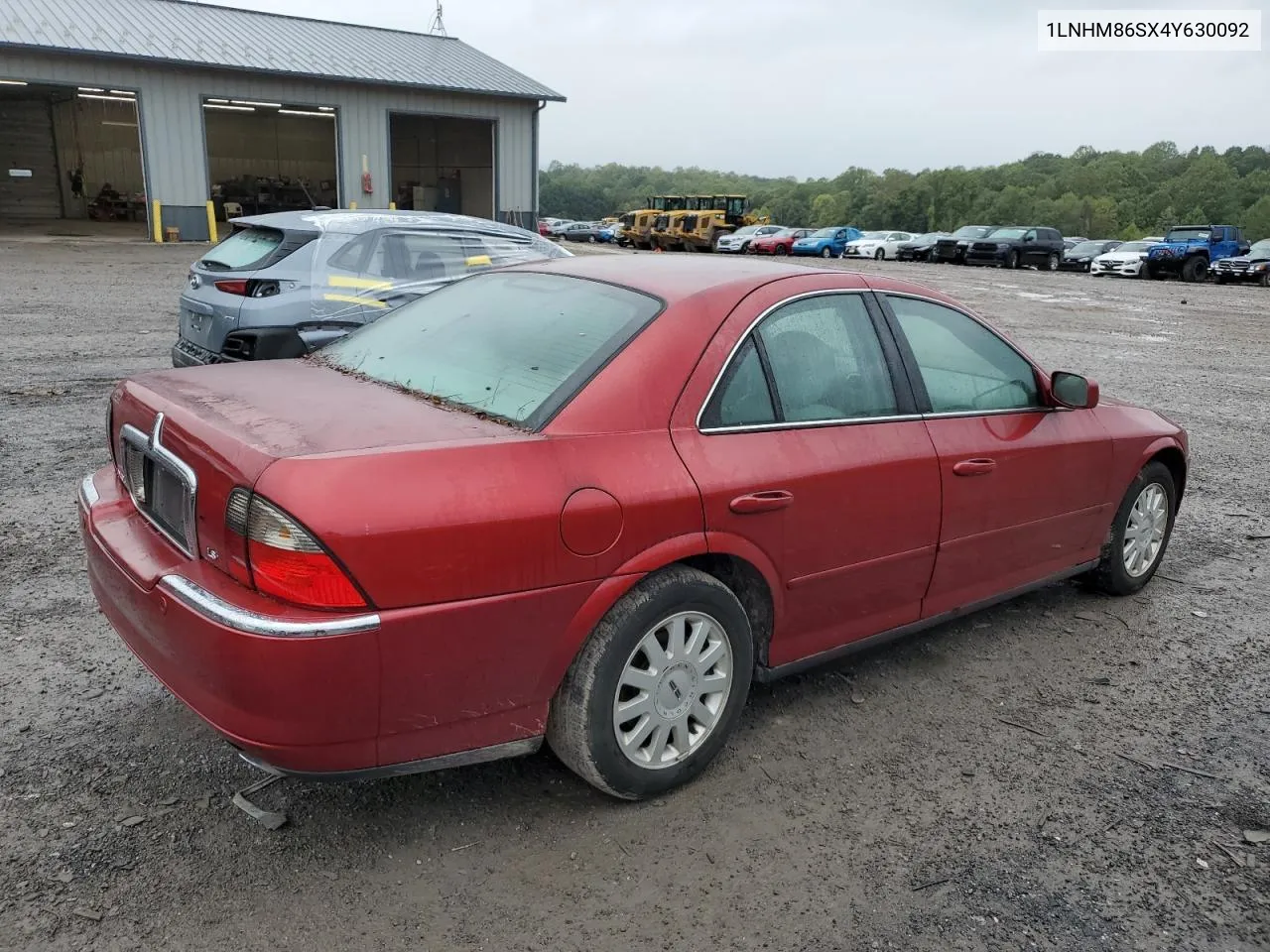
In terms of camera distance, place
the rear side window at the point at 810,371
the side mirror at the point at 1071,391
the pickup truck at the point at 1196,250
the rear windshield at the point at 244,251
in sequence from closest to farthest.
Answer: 1. the rear side window at the point at 810,371
2. the side mirror at the point at 1071,391
3. the rear windshield at the point at 244,251
4. the pickup truck at the point at 1196,250

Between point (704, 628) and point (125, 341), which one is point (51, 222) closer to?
point (125, 341)

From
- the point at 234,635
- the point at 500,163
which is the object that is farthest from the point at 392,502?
the point at 500,163

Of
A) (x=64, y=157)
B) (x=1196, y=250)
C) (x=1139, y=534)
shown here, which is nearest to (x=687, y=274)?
(x=1139, y=534)

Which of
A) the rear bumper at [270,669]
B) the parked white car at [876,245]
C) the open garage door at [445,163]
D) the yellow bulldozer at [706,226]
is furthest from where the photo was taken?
the yellow bulldozer at [706,226]

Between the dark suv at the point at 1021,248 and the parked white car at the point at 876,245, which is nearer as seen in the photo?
the dark suv at the point at 1021,248

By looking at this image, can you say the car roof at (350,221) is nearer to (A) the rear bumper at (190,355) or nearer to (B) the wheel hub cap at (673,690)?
(A) the rear bumper at (190,355)

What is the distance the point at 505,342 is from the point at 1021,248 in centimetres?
3684

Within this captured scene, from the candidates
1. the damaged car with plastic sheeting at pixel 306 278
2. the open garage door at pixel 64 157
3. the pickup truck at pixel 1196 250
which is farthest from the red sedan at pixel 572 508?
the open garage door at pixel 64 157

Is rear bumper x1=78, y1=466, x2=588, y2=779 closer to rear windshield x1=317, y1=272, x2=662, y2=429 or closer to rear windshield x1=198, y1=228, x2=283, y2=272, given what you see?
rear windshield x1=317, y1=272, x2=662, y2=429

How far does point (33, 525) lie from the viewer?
5051mm

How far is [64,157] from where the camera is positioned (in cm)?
3925

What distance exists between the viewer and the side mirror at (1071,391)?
4.12 meters

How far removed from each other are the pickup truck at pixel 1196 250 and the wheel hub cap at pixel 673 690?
1311 inches

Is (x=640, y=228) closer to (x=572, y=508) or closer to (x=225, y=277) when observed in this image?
(x=225, y=277)
